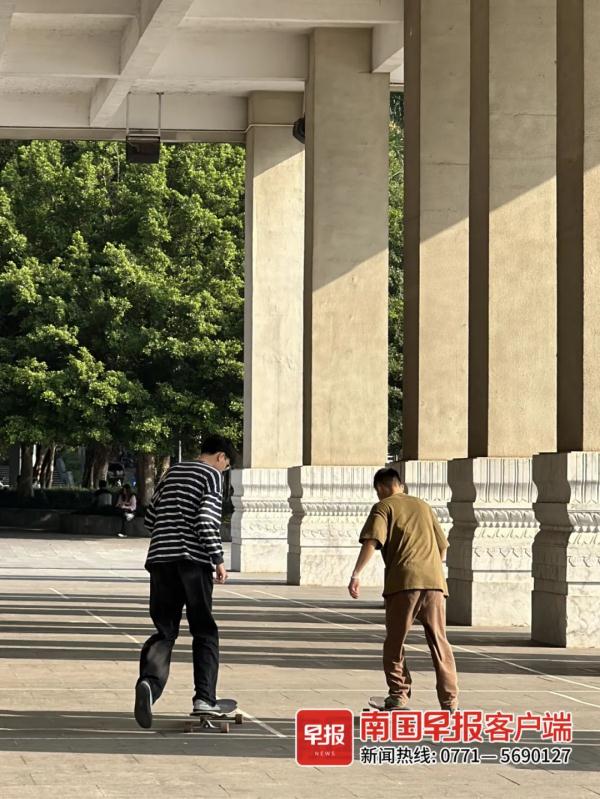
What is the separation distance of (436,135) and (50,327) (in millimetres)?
28259

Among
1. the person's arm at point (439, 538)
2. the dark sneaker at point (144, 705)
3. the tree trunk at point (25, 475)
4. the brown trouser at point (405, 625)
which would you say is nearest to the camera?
the dark sneaker at point (144, 705)

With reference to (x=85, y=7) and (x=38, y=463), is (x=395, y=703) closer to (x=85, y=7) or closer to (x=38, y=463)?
(x=85, y=7)

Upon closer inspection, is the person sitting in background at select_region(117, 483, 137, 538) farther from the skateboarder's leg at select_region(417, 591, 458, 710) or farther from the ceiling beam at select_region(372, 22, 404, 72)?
the skateboarder's leg at select_region(417, 591, 458, 710)

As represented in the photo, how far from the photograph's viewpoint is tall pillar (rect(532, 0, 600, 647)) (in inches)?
639

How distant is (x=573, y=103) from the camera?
16.7m

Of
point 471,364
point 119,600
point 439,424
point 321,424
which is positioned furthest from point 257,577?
point 471,364

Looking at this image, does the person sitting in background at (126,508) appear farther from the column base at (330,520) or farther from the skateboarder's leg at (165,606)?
the skateboarder's leg at (165,606)

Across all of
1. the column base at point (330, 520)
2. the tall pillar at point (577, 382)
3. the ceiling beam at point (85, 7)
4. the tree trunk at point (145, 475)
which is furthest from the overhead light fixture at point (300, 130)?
Result: the tree trunk at point (145, 475)

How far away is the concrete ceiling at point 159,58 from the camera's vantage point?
26312 mm

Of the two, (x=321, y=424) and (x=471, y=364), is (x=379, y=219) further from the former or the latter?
(x=471, y=364)

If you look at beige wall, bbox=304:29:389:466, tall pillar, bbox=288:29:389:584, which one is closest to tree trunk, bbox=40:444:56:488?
tall pillar, bbox=288:29:389:584

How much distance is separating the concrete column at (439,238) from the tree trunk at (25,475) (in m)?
34.7

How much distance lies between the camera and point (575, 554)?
1623 cm

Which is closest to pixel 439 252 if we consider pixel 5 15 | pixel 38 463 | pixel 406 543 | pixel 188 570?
pixel 5 15
